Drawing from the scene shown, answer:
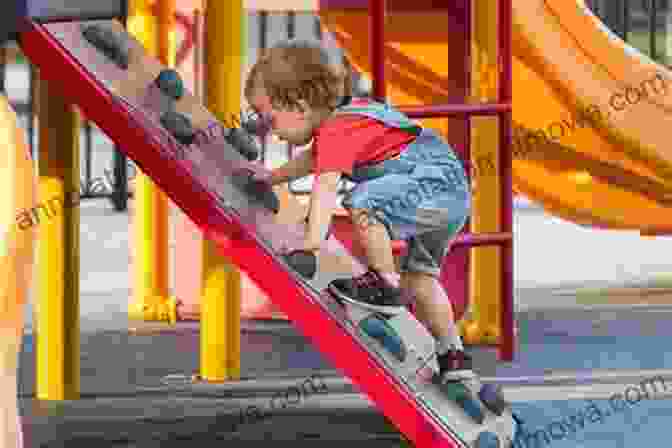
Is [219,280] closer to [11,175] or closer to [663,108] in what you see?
[663,108]

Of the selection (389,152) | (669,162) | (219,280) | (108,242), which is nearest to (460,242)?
(219,280)

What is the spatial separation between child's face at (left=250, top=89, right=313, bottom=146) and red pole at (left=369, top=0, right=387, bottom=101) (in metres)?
A: 1.15

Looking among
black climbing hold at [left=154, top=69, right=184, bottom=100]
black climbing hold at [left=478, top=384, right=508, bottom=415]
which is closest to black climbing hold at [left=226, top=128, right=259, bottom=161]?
black climbing hold at [left=154, top=69, right=184, bottom=100]

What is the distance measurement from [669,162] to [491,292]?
3.72 ft

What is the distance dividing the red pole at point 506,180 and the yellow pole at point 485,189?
32 cm

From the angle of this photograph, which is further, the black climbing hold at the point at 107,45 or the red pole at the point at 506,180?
the red pole at the point at 506,180

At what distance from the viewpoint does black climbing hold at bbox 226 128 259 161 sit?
649 cm

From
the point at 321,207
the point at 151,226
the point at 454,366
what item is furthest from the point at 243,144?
the point at 151,226

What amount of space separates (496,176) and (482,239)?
0.73 metres

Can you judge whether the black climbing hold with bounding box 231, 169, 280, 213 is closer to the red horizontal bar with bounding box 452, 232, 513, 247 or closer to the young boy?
the young boy

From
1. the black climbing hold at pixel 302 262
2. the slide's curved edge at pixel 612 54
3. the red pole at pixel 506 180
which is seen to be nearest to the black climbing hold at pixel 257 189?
the black climbing hold at pixel 302 262

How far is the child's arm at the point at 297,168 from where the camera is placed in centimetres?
604

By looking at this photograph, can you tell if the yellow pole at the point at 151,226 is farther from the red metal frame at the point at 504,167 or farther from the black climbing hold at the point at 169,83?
the black climbing hold at the point at 169,83

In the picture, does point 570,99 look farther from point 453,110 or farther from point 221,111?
point 221,111
